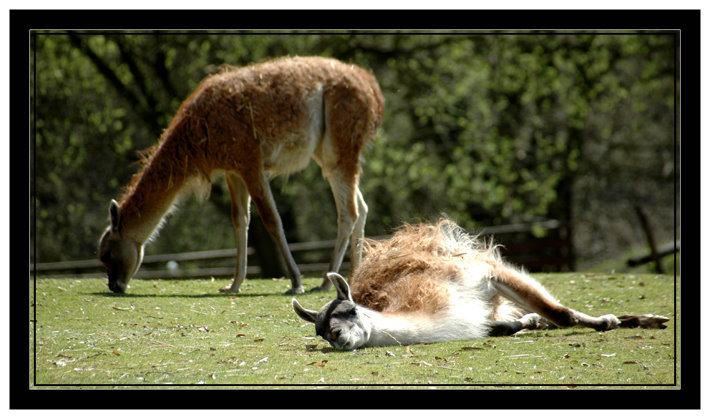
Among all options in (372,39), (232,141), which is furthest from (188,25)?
(372,39)

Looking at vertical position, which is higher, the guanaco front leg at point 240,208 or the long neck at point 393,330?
the guanaco front leg at point 240,208

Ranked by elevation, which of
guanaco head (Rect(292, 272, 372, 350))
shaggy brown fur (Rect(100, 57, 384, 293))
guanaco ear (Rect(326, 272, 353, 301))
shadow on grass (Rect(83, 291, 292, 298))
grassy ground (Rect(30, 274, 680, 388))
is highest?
shaggy brown fur (Rect(100, 57, 384, 293))

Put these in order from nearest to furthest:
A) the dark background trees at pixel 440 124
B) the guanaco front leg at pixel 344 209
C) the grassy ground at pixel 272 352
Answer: the grassy ground at pixel 272 352, the guanaco front leg at pixel 344 209, the dark background trees at pixel 440 124

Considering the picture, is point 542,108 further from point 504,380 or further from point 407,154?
point 504,380

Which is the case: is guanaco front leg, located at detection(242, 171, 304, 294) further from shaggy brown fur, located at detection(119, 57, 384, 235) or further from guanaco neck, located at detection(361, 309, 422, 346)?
guanaco neck, located at detection(361, 309, 422, 346)

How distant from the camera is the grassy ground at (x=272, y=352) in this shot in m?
4.16

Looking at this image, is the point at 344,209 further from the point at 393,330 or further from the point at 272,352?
the point at 272,352

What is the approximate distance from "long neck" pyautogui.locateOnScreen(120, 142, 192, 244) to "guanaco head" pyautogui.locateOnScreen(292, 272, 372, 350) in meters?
3.76

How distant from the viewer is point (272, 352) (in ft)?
16.2

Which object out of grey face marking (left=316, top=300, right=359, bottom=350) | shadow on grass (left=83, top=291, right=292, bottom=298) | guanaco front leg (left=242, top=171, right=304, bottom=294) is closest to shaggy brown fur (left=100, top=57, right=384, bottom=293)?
guanaco front leg (left=242, top=171, right=304, bottom=294)

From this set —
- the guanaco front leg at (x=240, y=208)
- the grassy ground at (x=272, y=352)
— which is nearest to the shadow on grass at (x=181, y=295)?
the grassy ground at (x=272, y=352)

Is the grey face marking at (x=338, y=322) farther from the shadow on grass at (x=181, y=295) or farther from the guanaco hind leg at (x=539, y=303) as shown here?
the shadow on grass at (x=181, y=295)

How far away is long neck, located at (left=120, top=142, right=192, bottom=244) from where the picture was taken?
8258mm

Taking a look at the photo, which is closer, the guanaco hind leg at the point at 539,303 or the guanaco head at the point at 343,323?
the guanaco head at the point at 343,323
